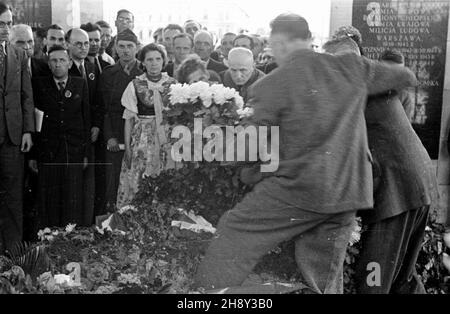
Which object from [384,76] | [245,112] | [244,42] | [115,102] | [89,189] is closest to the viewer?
[384,76]

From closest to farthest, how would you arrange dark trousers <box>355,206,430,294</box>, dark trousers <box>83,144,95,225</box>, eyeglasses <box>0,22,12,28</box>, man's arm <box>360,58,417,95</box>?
1. man's arm <box>360,58,417,95</box>
2. dark trousers <box>355,206,430,294</box>
3. eyeglasses <box>0,22,12,28</box>
4. dark trousers <box>83,144,95,225</box>

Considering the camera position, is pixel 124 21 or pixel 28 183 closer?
pixel 124 21

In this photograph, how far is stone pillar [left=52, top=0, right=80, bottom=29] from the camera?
10.5 feet

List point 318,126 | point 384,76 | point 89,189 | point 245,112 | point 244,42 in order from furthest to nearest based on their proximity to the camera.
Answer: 1. point 89,189
2. point 244,42
3. point 245,112
4. point 384,76
5. point 318,126

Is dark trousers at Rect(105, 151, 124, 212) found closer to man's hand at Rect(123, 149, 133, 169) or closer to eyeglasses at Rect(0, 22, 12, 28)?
man's hand at Rect(123, 149, 133, 169)

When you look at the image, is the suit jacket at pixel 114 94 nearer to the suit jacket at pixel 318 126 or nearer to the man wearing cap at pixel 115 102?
the man wearing cap at pixel 115 102

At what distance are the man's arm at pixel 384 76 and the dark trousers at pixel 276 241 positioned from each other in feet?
1.89

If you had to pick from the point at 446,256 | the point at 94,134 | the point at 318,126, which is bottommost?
the point at 446,256

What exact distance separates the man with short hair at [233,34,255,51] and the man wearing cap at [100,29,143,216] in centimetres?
52

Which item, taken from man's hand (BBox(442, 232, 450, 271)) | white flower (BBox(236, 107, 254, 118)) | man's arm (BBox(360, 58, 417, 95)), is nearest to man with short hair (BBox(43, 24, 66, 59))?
white flower (BBox(236, 107, 254, 118))

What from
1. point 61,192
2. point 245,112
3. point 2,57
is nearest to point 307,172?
point 245,112

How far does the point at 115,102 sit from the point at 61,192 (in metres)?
0.53

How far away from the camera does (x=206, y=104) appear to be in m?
3.25

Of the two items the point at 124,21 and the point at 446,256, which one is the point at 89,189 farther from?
the point at 446,256
